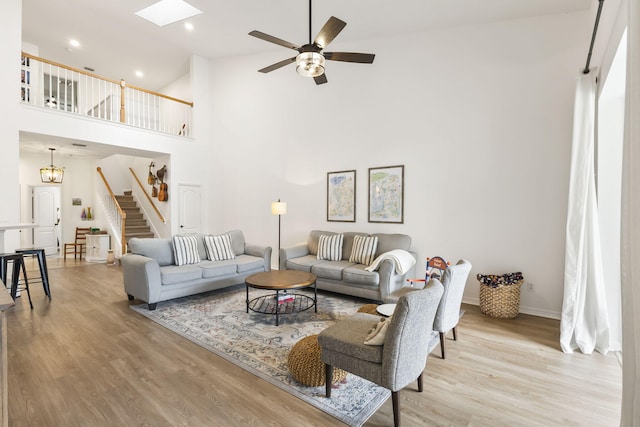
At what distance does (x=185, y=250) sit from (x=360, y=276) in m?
2.73

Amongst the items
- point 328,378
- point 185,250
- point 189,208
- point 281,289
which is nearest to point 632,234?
point 328,378

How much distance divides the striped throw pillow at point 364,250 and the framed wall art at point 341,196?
0.62m

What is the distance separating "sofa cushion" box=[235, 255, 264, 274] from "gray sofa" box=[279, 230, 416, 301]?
462 millimetres

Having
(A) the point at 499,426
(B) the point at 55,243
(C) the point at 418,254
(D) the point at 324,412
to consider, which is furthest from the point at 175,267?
(B) the point at 55,243

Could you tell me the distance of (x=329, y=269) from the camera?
4.67 m

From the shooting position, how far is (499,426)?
200 cm

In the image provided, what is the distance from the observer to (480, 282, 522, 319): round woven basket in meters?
3.83

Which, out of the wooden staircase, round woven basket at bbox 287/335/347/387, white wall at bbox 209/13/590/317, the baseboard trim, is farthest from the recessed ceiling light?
the baseboard trim

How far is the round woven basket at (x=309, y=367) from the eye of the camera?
93.5 inches

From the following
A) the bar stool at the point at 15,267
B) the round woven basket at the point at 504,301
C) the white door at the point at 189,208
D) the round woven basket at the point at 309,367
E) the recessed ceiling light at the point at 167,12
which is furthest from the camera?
the white door at the point at 189,208

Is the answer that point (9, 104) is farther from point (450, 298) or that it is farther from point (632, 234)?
point (632, 234)

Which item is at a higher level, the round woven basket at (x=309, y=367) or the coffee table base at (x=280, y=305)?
the round woven basket at (x=309, y=367)

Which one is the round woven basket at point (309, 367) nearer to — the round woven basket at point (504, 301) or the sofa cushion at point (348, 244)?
the round woven basket at point (504, 301)

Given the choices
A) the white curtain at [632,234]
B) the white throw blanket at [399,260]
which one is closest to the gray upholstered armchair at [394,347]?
the white curtain at [632,234]
